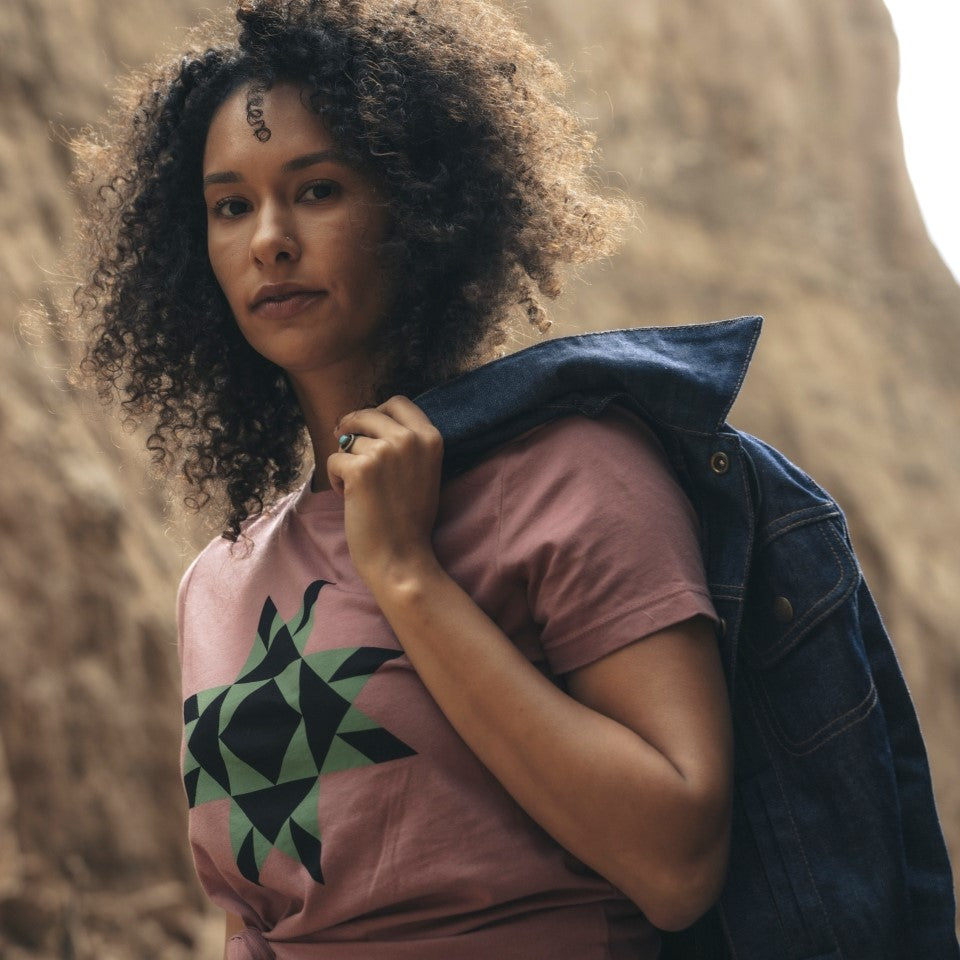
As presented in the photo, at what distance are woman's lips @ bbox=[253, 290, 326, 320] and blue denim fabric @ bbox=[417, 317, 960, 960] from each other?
0.61 ft

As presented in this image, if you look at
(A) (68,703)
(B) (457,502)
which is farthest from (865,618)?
(A) (68,703)

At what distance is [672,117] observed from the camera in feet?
22.9

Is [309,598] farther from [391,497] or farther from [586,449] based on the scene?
[586,449]

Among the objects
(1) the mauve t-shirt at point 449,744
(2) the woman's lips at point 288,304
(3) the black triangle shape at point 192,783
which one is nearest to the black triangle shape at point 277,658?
(1) the mauve t-shirt at point 449,744

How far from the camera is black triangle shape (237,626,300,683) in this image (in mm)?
1366

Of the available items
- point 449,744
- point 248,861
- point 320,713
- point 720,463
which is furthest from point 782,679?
point 248,861

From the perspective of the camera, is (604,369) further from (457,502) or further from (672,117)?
(672,117)

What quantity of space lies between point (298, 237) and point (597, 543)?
0.51 meters

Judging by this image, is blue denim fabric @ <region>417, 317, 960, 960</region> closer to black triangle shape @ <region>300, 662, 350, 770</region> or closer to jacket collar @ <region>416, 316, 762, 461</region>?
jacket collar @ <region>416, 316, 762, 461</region>

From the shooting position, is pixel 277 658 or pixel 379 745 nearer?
pixel 379 745

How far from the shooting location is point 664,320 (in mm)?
6445

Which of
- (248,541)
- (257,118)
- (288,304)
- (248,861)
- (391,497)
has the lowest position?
(248,861)

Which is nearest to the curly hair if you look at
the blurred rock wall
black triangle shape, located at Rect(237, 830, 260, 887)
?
black triangle shape, located at Rect(237, 830, 260, 887)

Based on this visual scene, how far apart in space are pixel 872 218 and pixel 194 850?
6447 millimetres
